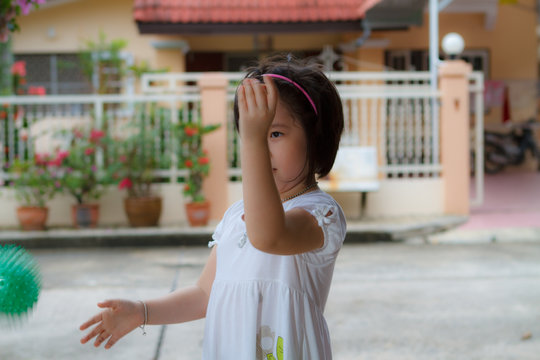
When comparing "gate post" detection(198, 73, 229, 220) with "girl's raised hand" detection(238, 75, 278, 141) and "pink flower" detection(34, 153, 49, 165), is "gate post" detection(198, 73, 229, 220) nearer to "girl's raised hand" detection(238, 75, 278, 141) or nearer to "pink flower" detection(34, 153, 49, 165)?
"pink flower" detection(34, 153, 49, 165)

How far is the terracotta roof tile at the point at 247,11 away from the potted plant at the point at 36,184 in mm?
3287

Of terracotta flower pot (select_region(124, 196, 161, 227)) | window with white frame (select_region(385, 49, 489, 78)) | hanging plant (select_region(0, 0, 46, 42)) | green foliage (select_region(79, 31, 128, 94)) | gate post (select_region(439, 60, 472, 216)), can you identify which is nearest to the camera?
hanging plant (select_region(0, 0, 46, 42))

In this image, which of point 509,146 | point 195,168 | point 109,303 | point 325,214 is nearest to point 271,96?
point 325,214

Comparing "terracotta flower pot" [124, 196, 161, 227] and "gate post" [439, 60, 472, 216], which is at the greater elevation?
"gate post" [439, 60, 472, 216]

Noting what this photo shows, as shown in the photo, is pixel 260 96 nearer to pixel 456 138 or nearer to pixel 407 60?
pixel 456 138

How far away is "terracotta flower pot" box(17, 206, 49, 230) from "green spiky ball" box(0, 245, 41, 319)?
6.32 m

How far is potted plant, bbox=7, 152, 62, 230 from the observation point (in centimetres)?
706

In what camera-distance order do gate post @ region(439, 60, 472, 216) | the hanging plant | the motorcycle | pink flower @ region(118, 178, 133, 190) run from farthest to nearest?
the motorcycle
gate post @ region(439, 60, 472, 216)
pink flower @ region(118, 178, 133, 190)
the hanging plant

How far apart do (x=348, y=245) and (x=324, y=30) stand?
432 cm

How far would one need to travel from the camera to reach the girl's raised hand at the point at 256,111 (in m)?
1.02

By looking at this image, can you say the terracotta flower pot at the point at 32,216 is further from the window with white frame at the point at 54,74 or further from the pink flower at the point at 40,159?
the window with white frame at the point at 54,74

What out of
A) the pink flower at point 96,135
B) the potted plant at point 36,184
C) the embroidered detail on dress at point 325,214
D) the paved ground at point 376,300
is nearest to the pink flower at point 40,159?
the potted plant at point 36,184

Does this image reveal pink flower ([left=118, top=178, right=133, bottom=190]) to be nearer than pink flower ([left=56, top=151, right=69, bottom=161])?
Yes

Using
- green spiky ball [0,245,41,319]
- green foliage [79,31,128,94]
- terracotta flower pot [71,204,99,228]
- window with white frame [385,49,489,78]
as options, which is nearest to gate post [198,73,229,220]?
terracotta flower pot [71,204,99,228]
